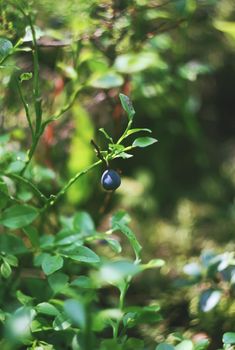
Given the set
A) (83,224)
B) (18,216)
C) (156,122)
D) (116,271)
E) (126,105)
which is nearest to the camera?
(116,271)

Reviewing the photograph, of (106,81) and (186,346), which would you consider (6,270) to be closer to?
(186,346)

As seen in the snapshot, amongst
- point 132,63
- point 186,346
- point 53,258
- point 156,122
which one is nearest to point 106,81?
point 132,63

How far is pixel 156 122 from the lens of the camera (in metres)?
1.72

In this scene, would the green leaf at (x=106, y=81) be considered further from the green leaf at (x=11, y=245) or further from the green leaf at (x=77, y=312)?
the green leaf at (x=77, y=312)

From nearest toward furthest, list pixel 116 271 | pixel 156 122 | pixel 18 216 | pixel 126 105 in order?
pixel 116 271
pixel 126 105
pixel 18 216
pixel 156 122

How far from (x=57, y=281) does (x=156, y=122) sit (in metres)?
0.97

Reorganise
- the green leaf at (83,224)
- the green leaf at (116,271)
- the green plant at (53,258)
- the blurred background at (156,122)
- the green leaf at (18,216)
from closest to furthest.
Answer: the green leaf at (116,271) < the green plant at (53,258) < the green leaf at (18,216) < the green leaf at (83,224) < the blurred background at (156,122)

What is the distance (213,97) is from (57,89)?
34.6 inches

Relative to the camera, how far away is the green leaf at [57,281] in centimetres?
→ 81

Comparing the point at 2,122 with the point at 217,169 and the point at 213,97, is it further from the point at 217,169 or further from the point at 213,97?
the point at 213,97

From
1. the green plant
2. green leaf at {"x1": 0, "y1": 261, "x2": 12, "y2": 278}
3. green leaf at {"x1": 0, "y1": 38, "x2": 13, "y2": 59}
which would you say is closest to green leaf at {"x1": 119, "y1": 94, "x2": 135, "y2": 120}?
the green plant

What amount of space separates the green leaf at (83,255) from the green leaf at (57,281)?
3 centimetres

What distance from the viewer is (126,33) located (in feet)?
3.66

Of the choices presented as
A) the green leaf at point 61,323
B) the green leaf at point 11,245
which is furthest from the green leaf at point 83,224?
the green leaf at point 61,323
